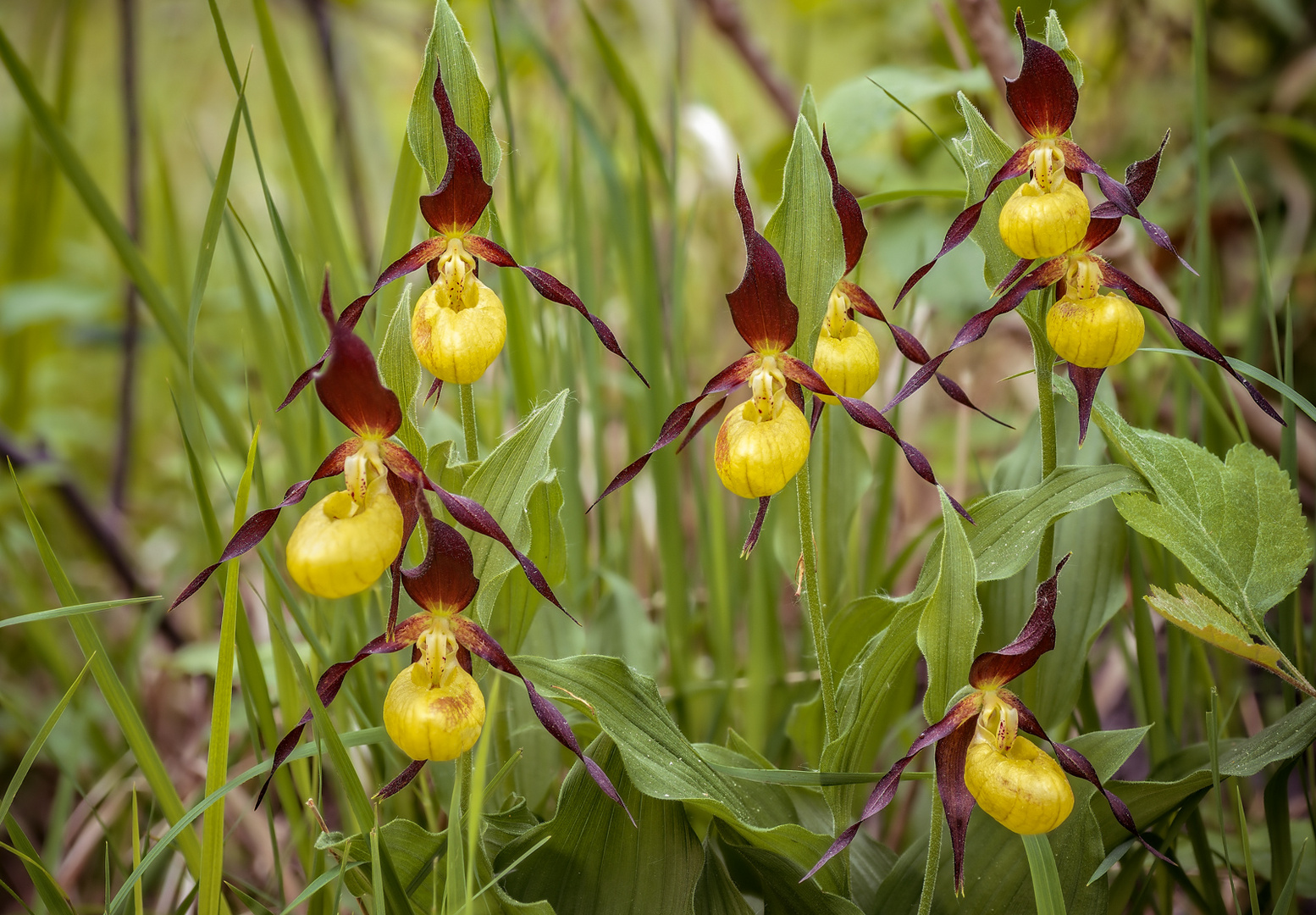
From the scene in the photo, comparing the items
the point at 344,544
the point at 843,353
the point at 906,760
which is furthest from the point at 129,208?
the point at 906,760

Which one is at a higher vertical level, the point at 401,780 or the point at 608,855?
the point at 401,780

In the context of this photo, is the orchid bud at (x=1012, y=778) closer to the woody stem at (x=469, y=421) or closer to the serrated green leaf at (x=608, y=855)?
the serrated green leaf at (x=608, y=855)

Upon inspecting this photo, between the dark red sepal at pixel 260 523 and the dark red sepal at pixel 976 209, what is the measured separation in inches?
21.3

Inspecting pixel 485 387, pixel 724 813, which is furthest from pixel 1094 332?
pixel 485 387

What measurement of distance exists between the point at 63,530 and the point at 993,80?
261 cm

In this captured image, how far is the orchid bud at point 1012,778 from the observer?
2.32 ft

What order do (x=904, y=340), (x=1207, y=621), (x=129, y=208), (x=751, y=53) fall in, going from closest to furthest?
Result: (x=1207, y=621)
(x=904, y=340)
(x=129, y=208)
(x=751, y=53)

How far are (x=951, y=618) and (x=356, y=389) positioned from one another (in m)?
0.56

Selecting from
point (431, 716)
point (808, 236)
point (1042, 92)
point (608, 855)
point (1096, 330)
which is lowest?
point (608, 855)

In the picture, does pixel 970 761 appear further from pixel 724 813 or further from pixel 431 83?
pixel 431 83

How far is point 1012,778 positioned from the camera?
72cm

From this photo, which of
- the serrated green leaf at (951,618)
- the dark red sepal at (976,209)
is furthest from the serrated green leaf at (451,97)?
the serrated green leaf at (951,618)

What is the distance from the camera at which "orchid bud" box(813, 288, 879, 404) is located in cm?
92

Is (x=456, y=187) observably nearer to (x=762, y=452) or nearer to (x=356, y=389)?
(x=356, y=389)
